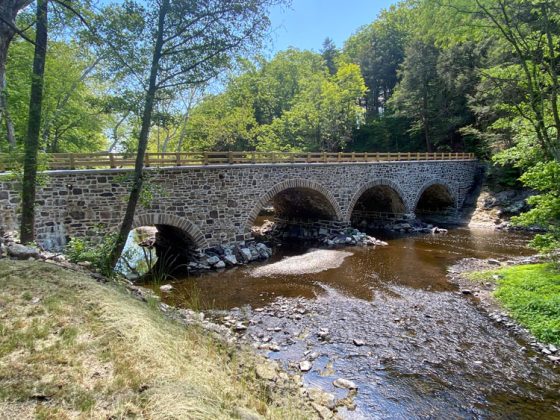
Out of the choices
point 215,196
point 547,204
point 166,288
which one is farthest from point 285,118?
point 547,204

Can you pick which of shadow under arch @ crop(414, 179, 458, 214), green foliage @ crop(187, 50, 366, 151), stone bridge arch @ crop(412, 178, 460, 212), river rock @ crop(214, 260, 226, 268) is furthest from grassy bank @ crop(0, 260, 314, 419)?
green foliage @ crop(187, 50, 366, 151)

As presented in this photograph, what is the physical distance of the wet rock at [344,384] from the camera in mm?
6125

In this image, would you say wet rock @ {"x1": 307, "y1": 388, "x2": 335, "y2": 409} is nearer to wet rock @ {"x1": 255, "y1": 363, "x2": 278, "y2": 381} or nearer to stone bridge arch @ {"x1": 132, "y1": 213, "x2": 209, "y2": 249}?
wet rock @ {"x1": 255, "y1": 363, "x2": 278, "y2": 381}

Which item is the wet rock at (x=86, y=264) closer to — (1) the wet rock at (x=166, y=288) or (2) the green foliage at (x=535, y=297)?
(1) the wet rock at (x=166, y=288)

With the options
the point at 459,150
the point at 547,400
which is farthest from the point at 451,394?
the point at 459,150

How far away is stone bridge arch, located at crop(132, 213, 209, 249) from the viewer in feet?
42.6

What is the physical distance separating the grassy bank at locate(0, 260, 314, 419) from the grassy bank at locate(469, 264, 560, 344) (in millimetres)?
6448

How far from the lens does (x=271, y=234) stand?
22.1 metres

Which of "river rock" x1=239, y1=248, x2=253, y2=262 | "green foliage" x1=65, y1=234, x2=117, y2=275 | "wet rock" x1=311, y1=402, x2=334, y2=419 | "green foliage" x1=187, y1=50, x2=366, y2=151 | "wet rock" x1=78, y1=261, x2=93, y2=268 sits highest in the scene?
"green foliage" x1=187, y1=50, x2=366, y2=151

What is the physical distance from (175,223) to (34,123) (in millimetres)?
6736

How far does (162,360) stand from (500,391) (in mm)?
5994

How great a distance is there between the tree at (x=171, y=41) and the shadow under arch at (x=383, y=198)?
1380 centimetres

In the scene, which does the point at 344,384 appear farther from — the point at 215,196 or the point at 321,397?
the point at 215,196

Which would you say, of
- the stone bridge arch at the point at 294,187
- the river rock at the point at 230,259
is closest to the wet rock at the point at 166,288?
the river rock at the point at 230,259
